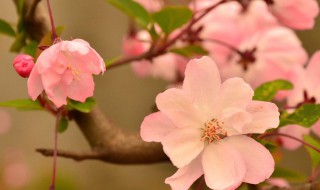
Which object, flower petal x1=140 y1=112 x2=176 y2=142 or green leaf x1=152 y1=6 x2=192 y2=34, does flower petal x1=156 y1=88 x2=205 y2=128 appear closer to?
flower petal x1=140 y1=112 x2=176 y2=142

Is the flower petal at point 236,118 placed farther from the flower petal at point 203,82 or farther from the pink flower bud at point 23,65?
the pink flower bud at point 23,65

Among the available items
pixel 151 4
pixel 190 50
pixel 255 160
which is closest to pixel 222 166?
pixel 255 160

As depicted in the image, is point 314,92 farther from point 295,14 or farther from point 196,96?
point 196,96

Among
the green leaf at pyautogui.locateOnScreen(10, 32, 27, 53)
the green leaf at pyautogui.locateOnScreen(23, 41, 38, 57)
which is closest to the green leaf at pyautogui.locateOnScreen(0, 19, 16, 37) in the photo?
the green leaf at pyautogui.locateOnScreen(10, 32, 27, 53)

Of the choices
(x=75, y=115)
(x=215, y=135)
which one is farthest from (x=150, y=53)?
(x=215, y=135)

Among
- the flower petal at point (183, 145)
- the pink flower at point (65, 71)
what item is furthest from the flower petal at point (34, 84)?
the flower petal at point (183, 145)

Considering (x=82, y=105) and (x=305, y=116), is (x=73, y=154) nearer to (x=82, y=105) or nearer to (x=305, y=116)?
(x=82, y=105)
